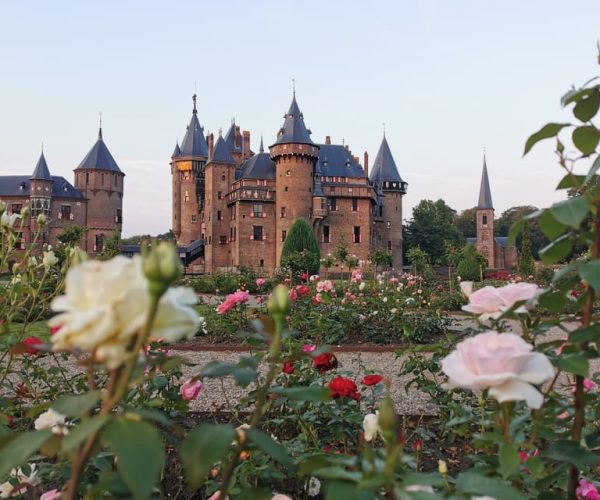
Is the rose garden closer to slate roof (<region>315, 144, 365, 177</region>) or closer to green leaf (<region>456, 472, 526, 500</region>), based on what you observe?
green leaf (<region>456, 472, 526, 500</region>)

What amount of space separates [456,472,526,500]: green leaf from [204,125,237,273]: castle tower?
3761cm

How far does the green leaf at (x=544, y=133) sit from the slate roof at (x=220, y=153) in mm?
38227

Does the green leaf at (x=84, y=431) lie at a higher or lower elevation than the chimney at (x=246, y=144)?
lower

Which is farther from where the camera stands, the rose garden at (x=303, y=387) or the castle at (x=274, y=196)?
the castle at (x=274, y=196)

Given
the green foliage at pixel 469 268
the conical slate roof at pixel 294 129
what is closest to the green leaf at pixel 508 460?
the green foliage at pixel 469 268

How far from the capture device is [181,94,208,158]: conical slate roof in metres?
42.2

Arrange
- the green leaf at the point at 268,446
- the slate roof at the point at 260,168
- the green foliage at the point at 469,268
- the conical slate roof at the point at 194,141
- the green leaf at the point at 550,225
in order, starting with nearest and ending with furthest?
the green leaf at the point at 268,446
the green leaf at the point at 550,225
the green foliage at the point at 469,268
the slate roof at the point at 260,168
the conical slate roof at the point at 194,141

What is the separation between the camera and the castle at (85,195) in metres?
41.1

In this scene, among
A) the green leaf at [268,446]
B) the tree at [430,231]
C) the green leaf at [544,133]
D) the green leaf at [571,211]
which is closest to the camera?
the green leaf at [268,446]

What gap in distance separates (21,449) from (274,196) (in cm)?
3641

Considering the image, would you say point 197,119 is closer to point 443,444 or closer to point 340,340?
point 340,340

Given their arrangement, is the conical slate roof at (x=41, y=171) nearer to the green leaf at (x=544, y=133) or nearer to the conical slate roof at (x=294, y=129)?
the conical slate roof at (x=294, y=129)

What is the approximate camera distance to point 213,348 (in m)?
7.32

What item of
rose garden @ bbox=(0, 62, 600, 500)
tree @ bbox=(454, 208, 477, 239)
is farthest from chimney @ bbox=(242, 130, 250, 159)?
rose garden @ bbox=(0, 62, 600, 500)
